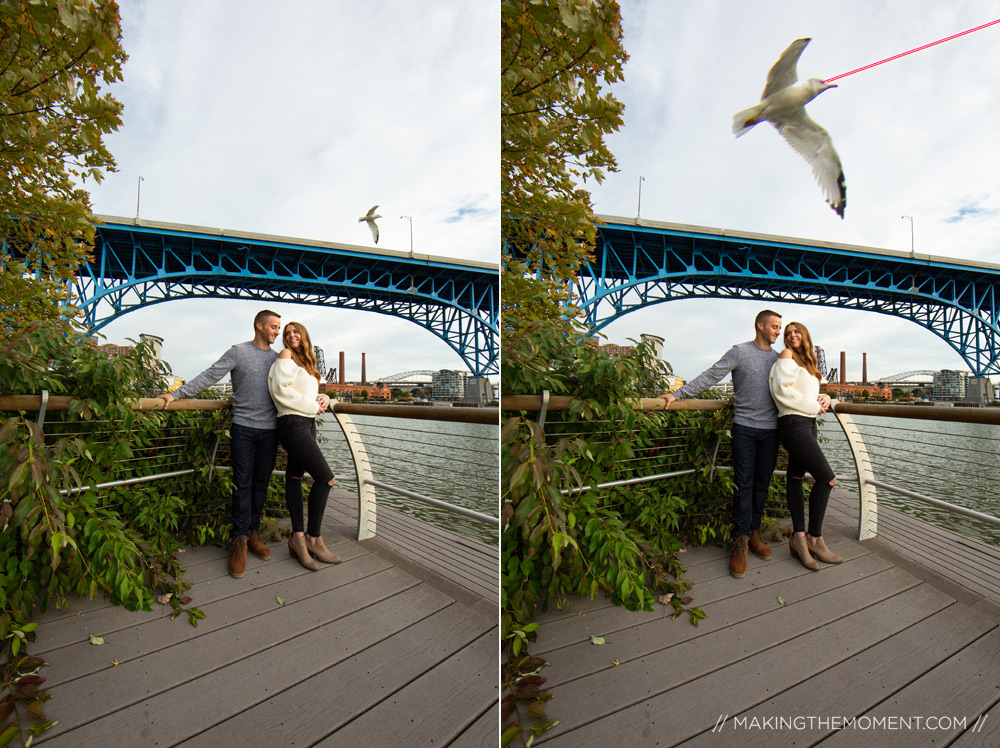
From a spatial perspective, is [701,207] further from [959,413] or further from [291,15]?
[291,15]

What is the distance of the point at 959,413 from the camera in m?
1.21

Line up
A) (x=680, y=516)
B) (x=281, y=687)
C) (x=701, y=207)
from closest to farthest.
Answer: (x=281, y=687)
(x=701, y=207)
(x=680, y=516)

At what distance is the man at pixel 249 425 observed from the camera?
1.13 metres

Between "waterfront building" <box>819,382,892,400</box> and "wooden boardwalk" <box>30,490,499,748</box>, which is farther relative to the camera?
"waterfront building" <box>819,382,892,400</box>

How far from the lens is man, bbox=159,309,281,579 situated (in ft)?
3.71

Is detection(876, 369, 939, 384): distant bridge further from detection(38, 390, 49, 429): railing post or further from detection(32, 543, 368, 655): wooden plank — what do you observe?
detection(38, 390, 49, 429): railing post

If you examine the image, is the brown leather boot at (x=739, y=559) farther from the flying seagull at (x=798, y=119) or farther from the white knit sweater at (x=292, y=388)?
the white knit sweater at (x=292, y=388)

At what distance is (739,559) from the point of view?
131 cm

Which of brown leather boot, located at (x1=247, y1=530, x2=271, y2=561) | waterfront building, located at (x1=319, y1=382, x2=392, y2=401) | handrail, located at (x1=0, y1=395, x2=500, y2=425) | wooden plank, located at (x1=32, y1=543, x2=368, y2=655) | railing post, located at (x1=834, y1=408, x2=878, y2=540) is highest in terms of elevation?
waterfront building, located at (x1=319, y1=382, x2=392, y2=401)

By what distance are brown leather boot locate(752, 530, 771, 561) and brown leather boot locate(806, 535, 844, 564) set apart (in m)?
0.11

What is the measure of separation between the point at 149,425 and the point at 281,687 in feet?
2.00

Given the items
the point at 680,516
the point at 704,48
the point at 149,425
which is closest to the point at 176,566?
the point at 149,425

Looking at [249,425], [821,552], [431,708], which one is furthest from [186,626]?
[821,552]

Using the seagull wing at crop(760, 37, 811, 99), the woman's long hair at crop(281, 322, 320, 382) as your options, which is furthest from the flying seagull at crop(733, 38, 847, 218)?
the woman's long hair at crop(281, 322, 320, 382)
